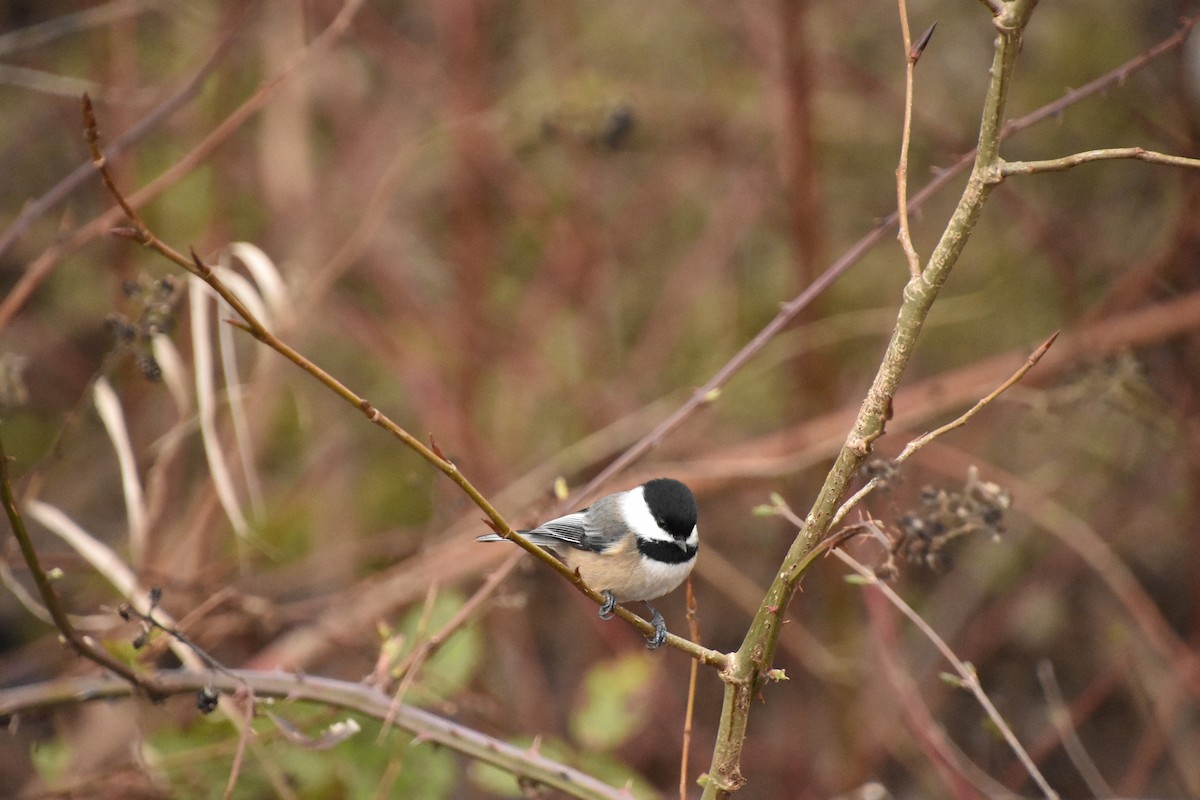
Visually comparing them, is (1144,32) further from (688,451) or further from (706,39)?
(688,451)

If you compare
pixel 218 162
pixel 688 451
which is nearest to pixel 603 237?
pixel 688 451

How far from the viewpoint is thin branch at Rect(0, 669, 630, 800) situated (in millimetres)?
1947

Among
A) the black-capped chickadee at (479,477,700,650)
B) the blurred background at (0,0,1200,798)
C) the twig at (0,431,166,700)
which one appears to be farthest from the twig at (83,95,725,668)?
the blurred background at (0,0,1200,798)

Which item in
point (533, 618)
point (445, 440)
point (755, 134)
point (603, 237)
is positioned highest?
point (755, 134)

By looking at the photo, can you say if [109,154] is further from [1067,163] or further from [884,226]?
[1067,163]

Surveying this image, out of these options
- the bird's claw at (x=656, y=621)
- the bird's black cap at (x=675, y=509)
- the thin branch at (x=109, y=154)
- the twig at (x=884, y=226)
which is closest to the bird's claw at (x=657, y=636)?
the bird's claw at (x=656, y=621)

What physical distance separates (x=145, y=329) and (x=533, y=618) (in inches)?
111

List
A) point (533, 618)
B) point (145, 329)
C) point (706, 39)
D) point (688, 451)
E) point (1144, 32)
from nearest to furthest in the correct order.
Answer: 1. point (145, 329)
2. point (688, 451)
3. point (1144, 32)
4. point (533, 618)
5. point (706, 39)

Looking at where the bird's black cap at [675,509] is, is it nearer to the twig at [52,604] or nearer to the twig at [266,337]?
the twig at [266,337]

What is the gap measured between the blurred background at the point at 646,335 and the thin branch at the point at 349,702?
2.93 feet

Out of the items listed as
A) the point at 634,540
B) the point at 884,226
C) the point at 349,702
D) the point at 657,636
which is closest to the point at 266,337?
the point at 657,636

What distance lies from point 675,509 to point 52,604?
54.7 inches

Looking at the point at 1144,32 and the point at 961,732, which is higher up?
the point at 1144,32

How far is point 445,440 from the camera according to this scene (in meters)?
4.04
